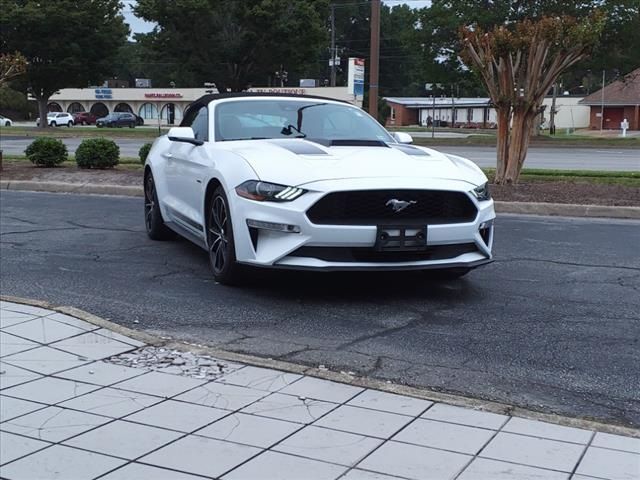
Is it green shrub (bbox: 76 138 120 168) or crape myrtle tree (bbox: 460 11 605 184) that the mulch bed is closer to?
green shrub (bbox: 76 138 120 168)

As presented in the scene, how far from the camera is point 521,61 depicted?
1273 centimetres

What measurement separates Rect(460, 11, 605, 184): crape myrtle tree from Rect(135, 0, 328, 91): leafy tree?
112 ft

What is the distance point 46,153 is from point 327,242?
11.9 m

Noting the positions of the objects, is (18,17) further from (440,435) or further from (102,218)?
(440,435)

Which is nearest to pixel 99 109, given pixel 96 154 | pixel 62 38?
pixel 62 38

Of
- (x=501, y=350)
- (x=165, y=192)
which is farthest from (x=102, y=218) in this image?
(x=501, y=350)

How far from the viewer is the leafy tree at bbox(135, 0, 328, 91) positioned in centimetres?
4509

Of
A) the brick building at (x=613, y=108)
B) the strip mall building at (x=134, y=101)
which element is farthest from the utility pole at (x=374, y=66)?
the strip mall building at (x=134, y=101)

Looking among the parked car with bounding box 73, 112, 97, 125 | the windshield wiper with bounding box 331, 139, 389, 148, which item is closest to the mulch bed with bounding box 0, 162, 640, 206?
the windshield wiper with bounding box 331, 139, 389, 148

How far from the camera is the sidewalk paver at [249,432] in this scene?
3.18 meters

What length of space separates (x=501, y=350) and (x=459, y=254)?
127 cm

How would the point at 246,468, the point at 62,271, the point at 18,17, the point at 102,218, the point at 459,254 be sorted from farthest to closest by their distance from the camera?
the point at 18,17 → the point at 102,218 → the point at 62,271 → the point at 459,254 → the point at 246,468

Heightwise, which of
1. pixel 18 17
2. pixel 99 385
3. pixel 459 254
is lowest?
pixel 99 385

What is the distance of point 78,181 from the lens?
13.8 meters
